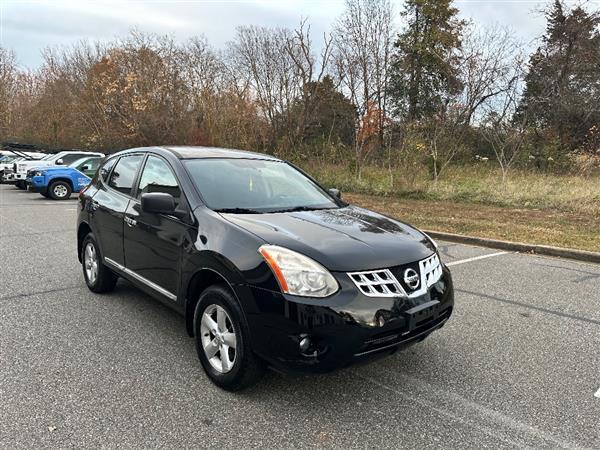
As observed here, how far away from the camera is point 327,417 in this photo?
9.09ft

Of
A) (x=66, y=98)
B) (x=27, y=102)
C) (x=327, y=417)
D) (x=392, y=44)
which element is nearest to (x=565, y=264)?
(x=327, y=417)

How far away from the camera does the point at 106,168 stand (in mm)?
5160

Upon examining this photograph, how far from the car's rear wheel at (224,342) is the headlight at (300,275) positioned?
1.24 feet

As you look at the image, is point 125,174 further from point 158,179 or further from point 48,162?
point 48,162

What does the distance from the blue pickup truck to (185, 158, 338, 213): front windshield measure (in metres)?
13.5

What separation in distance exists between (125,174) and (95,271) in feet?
3.85

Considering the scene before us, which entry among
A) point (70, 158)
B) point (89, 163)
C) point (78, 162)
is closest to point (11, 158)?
point (70, 158)

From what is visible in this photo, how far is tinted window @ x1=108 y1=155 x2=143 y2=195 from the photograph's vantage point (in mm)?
4496

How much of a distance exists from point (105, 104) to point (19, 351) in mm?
28088

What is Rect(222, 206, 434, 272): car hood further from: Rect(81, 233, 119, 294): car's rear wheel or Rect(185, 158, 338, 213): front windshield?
Rect(81, 233, 119, 294): car's rear wheel

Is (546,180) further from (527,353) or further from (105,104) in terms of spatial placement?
(105,104)

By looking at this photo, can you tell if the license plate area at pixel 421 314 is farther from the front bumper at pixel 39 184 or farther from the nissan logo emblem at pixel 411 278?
the front bumper at pixel 39 184

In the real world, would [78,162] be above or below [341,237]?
below

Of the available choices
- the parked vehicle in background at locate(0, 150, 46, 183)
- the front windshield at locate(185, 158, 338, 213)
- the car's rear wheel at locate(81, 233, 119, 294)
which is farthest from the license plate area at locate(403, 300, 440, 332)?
the parked vehicle in background at locate(0, 150, 46, 183)
